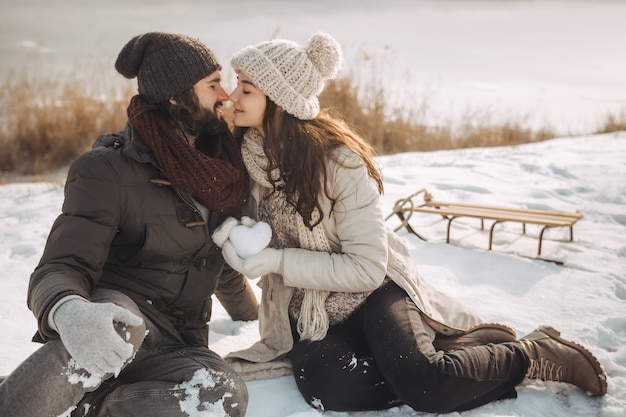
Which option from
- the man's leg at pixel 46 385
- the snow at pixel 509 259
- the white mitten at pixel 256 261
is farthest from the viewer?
the snow at pixel 509 259

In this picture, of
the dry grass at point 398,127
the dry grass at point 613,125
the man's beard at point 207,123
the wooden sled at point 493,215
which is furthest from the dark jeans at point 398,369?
the dry grass at point 613,125

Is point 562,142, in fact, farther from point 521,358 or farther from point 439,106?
point 521,358

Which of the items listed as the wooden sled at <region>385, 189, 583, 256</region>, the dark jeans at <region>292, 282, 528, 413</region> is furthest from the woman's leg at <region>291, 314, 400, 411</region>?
the wooden sled at <region>385, 189, 583, 256</region>

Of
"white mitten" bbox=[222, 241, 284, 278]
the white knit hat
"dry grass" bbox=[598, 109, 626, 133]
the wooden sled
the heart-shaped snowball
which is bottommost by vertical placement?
"dry grass" bbox=[598, 109, 626, 133]

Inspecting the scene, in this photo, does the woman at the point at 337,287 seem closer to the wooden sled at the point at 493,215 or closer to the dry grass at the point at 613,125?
the wooden sled at the point at 493,215

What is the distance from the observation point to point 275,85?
229 centimetres

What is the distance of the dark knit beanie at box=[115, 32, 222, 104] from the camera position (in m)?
2.25

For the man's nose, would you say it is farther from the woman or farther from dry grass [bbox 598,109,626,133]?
dry grass [bbox 598,109,626,133]

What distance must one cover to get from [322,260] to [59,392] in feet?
3.41

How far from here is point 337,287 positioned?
2.31m

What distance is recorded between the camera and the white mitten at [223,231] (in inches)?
90.2

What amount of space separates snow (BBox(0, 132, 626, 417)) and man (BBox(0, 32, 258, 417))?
404 mm

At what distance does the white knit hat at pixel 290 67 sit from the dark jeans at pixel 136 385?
3.18 feet

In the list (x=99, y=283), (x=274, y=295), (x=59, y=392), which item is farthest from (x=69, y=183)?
(x=274, y=295)
